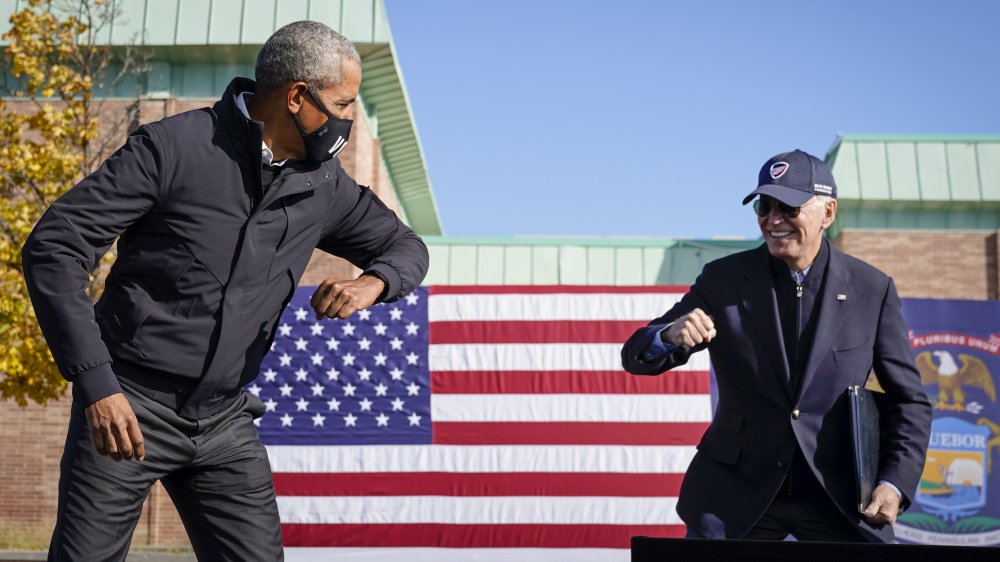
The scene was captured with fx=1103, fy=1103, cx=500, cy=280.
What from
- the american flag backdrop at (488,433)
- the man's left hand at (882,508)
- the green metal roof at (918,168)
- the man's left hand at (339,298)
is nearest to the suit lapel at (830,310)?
the man's left hand at (882,508)

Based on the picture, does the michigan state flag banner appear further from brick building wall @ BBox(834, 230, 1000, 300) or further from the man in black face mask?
brick building wall @ BBox(834, 230, 1000, 300)

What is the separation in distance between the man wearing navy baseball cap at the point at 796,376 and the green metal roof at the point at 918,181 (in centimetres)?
1623

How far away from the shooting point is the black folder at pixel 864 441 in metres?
3.59

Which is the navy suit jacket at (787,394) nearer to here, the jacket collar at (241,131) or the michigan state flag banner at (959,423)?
the jacket collar at (241,131)

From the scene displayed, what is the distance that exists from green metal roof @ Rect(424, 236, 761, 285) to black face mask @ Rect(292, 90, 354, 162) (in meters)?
15.9

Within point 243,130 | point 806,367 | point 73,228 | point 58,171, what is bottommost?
point 806,367

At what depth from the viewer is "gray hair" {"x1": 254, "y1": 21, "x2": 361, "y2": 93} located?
3221 mm

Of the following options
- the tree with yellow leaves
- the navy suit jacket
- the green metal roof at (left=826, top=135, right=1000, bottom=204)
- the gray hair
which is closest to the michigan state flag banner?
the navy suit jacket

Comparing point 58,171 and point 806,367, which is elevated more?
point 58,171

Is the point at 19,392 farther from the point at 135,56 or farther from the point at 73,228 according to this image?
the point at 73,228

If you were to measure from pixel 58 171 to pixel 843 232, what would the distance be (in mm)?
12918

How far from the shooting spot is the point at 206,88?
16359 millimetres

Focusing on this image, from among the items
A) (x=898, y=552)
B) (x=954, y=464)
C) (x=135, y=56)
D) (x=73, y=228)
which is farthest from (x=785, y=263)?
(x=135, y=56)

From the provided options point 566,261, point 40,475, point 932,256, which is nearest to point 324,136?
point 40,475
